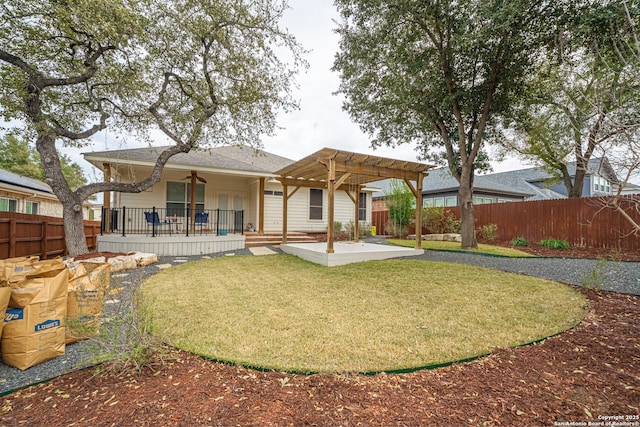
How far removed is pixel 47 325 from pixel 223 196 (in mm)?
10622

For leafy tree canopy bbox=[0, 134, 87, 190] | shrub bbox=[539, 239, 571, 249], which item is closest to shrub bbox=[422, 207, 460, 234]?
shrub bbox=[539, 239, 571, 249]

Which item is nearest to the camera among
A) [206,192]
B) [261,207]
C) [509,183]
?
[261,207]

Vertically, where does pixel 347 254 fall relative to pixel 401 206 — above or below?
below

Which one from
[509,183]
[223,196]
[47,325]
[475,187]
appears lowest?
[47,325]

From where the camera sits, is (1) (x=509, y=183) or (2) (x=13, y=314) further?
(1) (x=509, y=183)

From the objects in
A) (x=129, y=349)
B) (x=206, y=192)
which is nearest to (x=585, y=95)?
(x=129, y=349)

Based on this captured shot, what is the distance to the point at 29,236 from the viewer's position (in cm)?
712

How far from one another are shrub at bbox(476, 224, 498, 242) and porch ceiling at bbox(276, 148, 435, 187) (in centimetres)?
531

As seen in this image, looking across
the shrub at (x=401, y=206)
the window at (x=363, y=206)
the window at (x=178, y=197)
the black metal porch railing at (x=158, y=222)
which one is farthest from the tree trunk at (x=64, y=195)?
the shrub at (x=401, y=206)

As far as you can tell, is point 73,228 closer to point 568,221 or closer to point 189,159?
point 189,159

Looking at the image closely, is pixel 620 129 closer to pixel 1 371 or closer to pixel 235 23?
pixel 1 371

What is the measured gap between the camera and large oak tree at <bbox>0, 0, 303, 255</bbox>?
6309 millimetres

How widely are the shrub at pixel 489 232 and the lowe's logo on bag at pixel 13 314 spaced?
529 inches

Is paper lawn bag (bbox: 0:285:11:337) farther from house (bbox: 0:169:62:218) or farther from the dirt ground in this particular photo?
house (bbox: 0:169:62:218)
